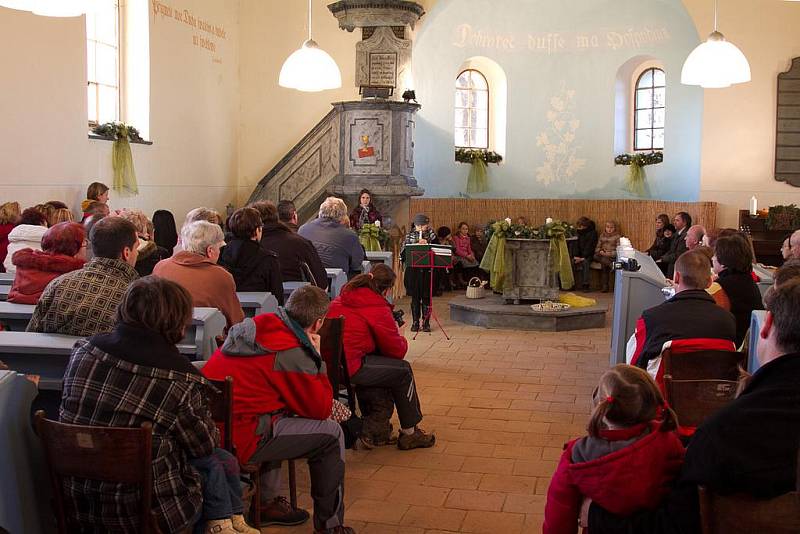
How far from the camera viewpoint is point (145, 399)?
2854 mm

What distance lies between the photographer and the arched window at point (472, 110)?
591 inches

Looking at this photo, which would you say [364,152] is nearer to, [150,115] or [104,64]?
[150,115]

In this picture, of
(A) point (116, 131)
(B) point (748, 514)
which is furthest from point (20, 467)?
(A) point (116, 131)

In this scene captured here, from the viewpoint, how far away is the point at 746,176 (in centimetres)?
1284

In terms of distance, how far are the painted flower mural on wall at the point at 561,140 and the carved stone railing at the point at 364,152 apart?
2794mm

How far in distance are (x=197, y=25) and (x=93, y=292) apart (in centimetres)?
925

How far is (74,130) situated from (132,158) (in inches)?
49.8

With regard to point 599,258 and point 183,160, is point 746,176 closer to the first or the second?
point 599,258

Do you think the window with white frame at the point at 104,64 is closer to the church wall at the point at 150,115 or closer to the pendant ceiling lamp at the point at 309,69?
the church wall at the point at 150,115

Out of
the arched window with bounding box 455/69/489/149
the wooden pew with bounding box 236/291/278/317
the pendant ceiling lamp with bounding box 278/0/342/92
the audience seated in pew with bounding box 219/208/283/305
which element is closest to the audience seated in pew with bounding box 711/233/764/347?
the wooden pew with bounding box 236/291/278/317

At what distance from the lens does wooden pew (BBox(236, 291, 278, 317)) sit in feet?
17.5

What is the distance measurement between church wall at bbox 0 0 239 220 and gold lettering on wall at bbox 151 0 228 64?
1.4 inches

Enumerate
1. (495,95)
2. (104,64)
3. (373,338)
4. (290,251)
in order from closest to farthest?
(373,338)
(290,251)
(104,64)
(495,95)

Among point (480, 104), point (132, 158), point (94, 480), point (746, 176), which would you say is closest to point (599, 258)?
point (746, 176)
